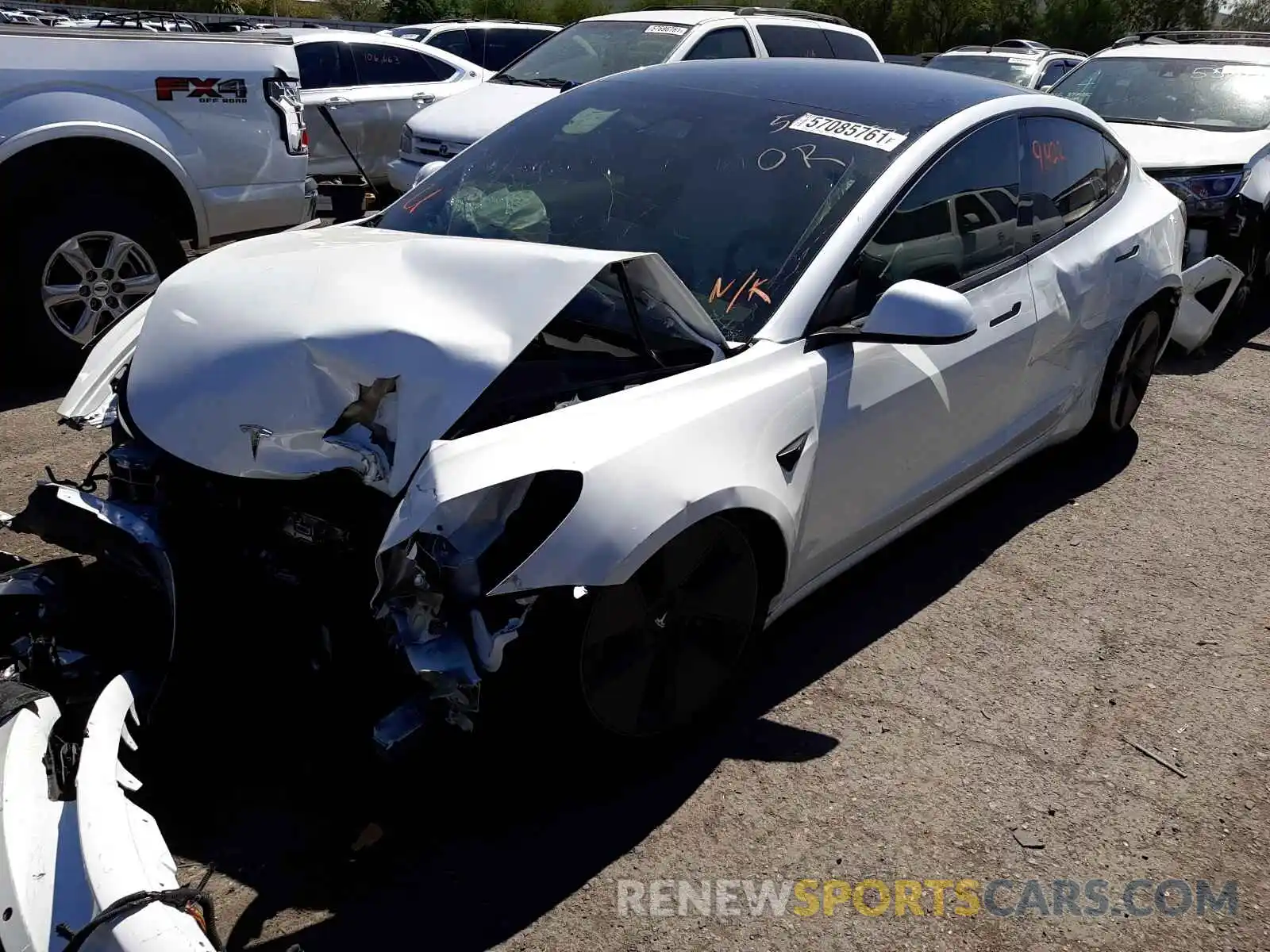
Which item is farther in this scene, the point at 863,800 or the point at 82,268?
the point at 82,268

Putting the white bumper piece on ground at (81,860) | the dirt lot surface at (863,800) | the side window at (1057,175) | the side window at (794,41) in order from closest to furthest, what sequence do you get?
the white bumper piece on ground at (81,860), the dirt lot surface at (863,800), the side window at (1057,175), the side window at (794,41)

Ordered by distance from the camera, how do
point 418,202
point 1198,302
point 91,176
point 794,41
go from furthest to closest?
1. point 794,41
2. point 1198,302
3. point 91,176
4. point 418,202

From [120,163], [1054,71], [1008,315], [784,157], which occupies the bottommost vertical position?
[1054,71]

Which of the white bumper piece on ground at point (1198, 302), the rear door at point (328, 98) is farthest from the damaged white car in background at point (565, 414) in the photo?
the rear door at point (328, 98)

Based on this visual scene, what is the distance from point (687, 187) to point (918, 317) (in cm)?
93

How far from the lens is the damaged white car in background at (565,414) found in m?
2.52

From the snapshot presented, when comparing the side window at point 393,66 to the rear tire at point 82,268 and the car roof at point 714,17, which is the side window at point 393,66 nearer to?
the car roof at point 714,17

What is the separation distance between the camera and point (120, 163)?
18.4 ft

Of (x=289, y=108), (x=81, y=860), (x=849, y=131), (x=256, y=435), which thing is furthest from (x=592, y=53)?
(x=81, y=860)

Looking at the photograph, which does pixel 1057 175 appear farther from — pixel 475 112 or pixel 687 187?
pixel 475 112

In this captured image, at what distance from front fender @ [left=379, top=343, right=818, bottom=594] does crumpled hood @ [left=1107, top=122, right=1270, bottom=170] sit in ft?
16.9

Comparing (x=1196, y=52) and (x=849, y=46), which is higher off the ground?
(x=849, y=46)

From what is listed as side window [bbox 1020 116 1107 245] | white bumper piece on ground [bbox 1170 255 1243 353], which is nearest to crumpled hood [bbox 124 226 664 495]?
side window [bbox 1020 116 1107 245]

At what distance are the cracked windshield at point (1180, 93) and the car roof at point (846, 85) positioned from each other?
448 centimetres
